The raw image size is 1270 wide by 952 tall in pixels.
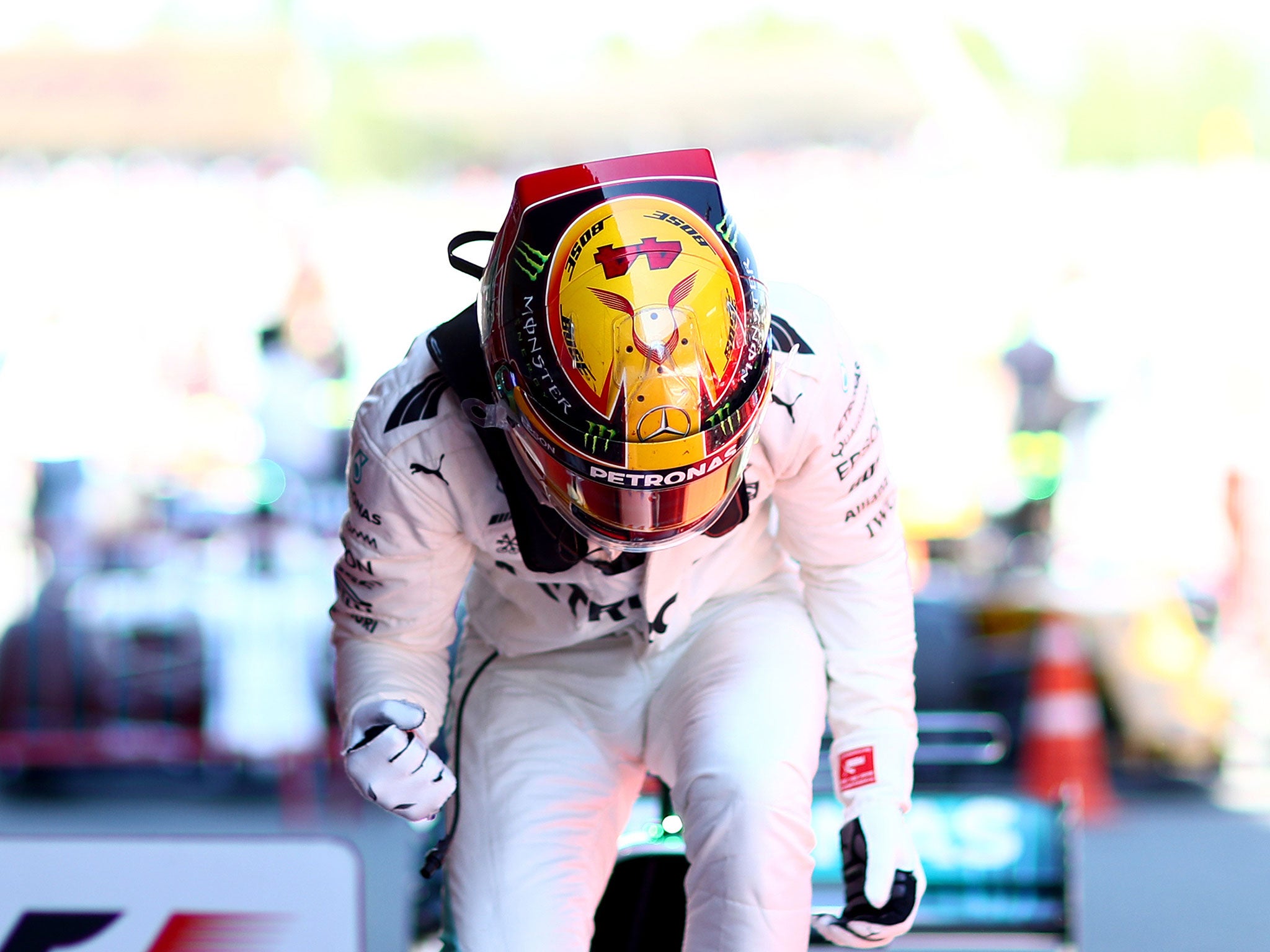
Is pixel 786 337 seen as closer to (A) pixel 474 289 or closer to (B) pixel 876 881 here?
(B) pixel 876 881

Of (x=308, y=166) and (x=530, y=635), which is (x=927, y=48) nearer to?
(x=308, y=166)

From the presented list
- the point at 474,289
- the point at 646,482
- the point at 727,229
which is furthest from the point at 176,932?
the point at 474,289

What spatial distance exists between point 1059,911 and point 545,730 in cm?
161

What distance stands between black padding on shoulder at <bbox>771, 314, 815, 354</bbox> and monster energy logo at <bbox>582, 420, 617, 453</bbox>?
353mm

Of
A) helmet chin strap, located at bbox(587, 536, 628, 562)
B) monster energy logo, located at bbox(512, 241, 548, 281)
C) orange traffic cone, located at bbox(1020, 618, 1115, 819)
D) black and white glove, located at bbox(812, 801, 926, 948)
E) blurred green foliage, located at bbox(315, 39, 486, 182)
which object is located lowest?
orange traffic cone, located at bbox(1020, 618, 1115, 819)

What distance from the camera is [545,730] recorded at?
1.95 metres

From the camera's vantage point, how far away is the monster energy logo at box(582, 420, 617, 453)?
5.12ft

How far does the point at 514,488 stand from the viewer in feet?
5.83

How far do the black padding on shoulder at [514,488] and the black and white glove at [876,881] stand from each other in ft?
1.97

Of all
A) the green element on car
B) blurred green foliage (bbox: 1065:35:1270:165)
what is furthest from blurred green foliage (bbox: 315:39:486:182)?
the green element on car

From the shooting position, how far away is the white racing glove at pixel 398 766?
5.83ft

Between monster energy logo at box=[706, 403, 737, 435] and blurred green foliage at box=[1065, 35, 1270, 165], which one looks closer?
monster energy logo at box=[706, 403, 737, 435]

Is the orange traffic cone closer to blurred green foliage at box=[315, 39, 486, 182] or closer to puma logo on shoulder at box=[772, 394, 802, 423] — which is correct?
puma logo on shoulder at box=[772, 394, 802, 423]

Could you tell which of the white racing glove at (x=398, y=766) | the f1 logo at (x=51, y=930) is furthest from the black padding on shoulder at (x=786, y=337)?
the f1 logo at (x=51, y=930)
